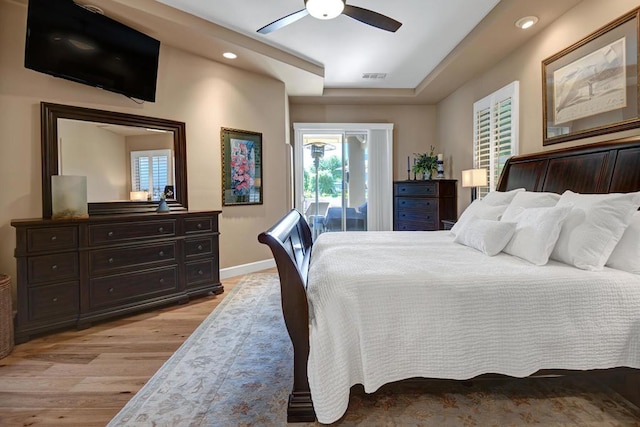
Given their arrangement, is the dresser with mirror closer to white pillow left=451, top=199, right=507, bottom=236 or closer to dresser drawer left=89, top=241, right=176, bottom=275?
dresser drawer left=89, top=241, right=176, bottom=275

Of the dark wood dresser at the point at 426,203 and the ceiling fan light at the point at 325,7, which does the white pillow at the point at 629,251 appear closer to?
the ceiling fan light at the point at 325,7

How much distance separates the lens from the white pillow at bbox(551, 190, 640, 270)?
5.80 feet

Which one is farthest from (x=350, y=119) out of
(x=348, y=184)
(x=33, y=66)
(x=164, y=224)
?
(x=33, y=66)

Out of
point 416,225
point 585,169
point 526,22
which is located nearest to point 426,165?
point 416,225

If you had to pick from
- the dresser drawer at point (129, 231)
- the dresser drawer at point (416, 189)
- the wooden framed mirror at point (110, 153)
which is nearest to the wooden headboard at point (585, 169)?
the dresser drawer at point (416, 189)

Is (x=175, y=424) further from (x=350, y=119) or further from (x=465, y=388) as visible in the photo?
(x=350, y=119)

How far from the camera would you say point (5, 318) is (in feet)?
7.67

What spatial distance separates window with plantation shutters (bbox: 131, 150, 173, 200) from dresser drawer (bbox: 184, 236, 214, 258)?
659 mm

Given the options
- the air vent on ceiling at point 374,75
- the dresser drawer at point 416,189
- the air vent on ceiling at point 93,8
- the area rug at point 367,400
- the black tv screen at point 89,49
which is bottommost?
the area rug at point 367,400

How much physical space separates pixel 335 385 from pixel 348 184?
16.0 feet

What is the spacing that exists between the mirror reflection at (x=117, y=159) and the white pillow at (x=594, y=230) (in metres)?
3.63

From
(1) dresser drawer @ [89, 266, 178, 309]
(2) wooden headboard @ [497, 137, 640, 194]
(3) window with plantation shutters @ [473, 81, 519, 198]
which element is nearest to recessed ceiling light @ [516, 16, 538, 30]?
(3) window with plantation shutters @ [473, 81, 519, 198]

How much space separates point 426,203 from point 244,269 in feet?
9.39

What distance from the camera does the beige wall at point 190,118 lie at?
2715mm
